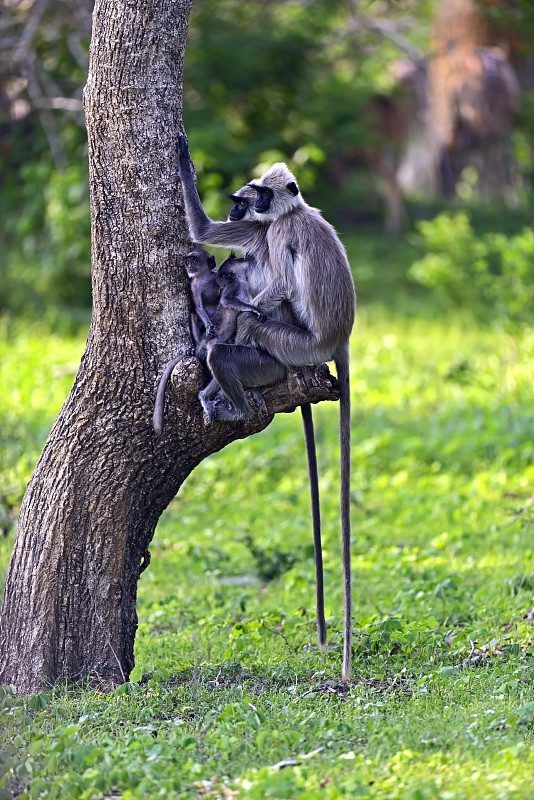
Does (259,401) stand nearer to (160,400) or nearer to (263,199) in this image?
(160,400)

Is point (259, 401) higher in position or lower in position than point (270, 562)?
higher

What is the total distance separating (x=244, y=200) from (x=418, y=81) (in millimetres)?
15026

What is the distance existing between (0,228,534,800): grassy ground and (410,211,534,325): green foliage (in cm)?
42

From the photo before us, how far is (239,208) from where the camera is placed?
4.18m

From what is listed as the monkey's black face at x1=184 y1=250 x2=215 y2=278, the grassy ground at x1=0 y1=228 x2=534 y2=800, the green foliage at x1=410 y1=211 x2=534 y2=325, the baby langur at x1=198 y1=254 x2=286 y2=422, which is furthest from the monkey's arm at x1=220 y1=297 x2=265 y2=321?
the green foliage at x1=410 y1=211 x2=534 y2=325

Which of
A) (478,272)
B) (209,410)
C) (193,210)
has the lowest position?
(209,410)

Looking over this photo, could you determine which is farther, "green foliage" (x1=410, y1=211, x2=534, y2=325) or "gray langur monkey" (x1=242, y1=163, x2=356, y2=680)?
"green foliage" (x1=410, y1=211, x2=534, y2=325)

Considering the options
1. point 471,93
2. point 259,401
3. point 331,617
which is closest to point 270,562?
point 331,617

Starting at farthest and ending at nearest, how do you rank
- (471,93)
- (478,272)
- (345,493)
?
(471,93)
(478,272)
(345,493)

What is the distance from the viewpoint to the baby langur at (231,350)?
12.3 feet

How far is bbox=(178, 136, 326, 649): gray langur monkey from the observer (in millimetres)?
3793

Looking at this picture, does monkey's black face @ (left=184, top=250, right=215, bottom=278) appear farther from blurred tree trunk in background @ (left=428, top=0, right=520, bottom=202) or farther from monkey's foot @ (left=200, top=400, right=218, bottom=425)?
blurred tree trunk in background @ (left=428, top=0, right=520, bottom=202)

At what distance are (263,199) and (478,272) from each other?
7613mm

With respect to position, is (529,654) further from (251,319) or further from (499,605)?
(251,319)
